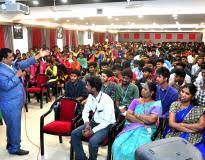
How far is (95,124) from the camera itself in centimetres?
336

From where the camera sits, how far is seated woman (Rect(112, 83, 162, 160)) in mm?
2840

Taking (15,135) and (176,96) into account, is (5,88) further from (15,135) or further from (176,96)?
(176,96)

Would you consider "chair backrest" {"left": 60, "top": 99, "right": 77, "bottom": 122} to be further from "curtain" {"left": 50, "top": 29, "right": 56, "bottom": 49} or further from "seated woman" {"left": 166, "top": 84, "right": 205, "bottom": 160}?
"curtain" {"left": 50, "top": 29, "right": 56, "bottom": 49}

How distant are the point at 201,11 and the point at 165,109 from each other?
19.3 feet

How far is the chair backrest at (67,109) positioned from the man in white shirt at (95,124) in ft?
1.46

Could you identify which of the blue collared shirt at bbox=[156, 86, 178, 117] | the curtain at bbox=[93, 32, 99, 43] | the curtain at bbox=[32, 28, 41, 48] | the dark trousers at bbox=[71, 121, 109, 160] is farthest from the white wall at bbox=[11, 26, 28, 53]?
the curtain at bbox=[93, 32, 99, 43]

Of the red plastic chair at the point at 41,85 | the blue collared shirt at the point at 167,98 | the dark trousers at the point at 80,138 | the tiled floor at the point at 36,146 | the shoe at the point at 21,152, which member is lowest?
the tiled floor at the point at 36,146

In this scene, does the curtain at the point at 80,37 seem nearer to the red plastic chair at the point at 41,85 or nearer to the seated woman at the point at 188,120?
the red plastic chair at the point at 41,85

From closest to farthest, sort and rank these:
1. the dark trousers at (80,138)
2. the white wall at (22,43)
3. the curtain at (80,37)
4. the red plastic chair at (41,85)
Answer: the dark trousers at (80,138) < the red plastic chair at (41,85) < the white wall at (22,43) < the curtain at (80,37)

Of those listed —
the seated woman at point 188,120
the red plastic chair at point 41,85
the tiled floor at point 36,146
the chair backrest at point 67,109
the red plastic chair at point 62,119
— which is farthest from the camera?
the red plastic chair at point 41,85

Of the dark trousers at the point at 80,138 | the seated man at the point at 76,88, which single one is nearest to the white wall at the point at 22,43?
the seated man at the point at 76,88

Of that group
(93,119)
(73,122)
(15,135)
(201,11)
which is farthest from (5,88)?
(201,11)

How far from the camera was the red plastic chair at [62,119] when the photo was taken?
349 centimetres

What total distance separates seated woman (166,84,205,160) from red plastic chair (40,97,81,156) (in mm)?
1353
